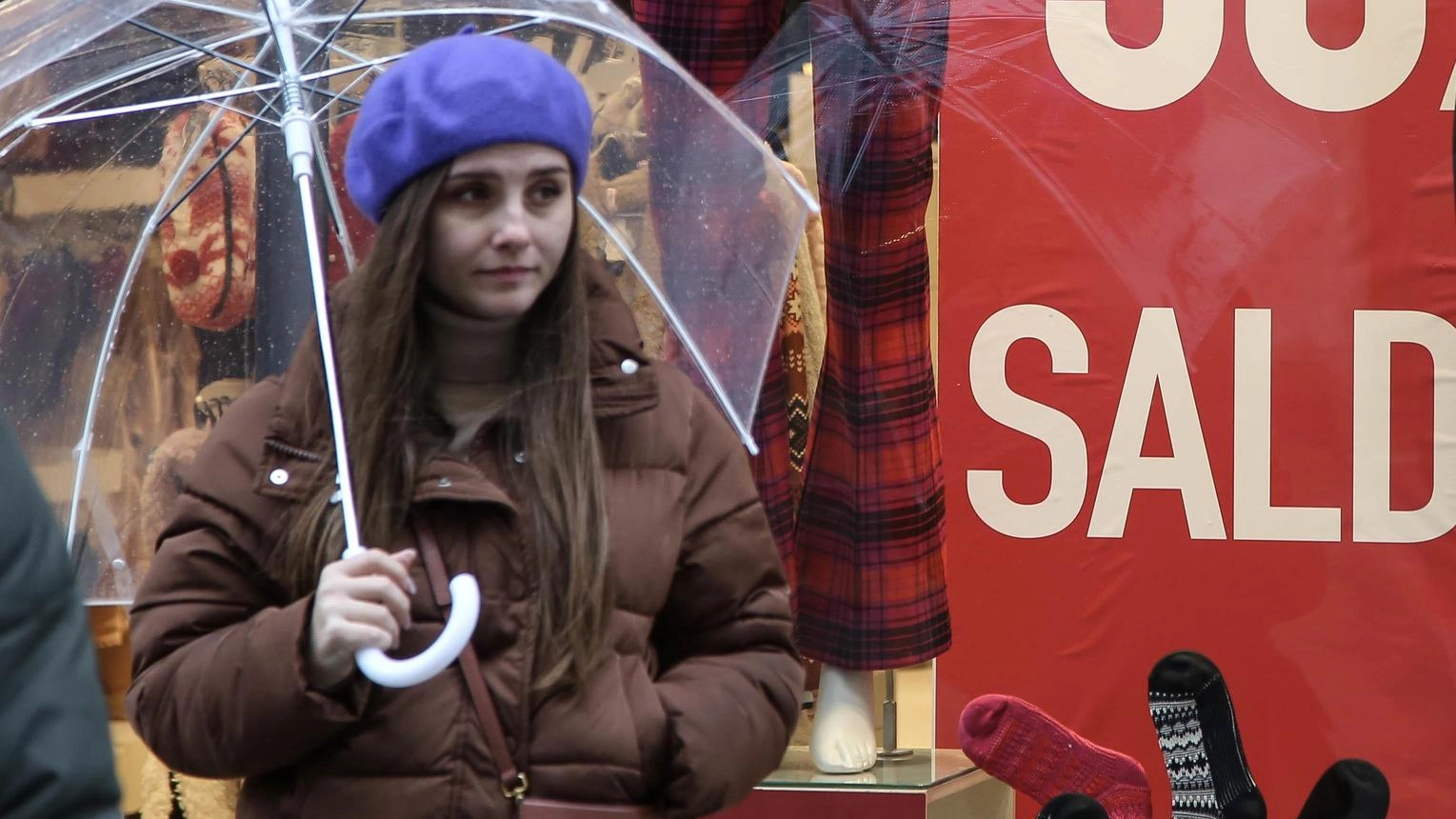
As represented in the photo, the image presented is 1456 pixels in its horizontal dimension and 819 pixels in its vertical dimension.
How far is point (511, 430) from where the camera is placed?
188 cm

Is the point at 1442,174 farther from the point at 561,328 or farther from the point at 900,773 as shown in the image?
the point at 561,328

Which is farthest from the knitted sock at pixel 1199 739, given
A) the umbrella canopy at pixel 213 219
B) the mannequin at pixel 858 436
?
the umbrella canopy at pixel 213 219

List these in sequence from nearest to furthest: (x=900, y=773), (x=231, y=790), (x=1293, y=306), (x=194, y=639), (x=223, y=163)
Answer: (x=194, y=639) < (x=223, y=163) < (x=900, y=773) < (x=231, y=790) < (x=1293, y=306)

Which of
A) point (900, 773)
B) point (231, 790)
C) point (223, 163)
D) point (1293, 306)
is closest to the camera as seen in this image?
point (223, 163)

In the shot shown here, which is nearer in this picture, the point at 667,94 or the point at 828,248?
the point at 667,94

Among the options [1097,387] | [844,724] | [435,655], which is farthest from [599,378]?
[1097,387]

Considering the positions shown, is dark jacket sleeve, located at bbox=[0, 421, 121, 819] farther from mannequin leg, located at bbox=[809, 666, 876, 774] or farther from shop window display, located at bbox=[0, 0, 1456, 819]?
mannequin leg, located at bbox=[809, 666, 876, 774]

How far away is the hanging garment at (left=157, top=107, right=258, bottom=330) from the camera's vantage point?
7.26 feet

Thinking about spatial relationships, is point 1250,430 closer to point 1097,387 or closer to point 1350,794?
point 1097,387

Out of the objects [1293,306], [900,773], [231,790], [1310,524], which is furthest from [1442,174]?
[231,790]

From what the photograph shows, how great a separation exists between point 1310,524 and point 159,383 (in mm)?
1904

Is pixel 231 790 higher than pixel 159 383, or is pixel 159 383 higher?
pixel 159 383

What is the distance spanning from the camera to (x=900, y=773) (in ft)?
9.43

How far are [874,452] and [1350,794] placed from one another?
2.62 ft
